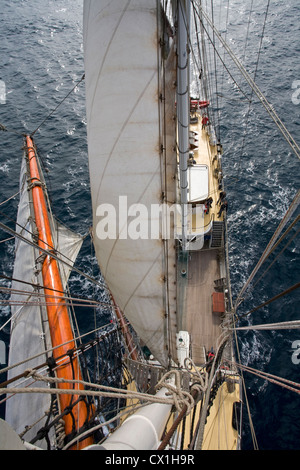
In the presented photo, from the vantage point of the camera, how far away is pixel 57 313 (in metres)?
9.73

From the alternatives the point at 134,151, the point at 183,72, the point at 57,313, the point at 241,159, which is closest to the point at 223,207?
the point at 183,72

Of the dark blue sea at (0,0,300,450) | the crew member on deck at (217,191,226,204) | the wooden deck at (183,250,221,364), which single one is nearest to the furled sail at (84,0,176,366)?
the dark blue sea at (0,0,300,450)

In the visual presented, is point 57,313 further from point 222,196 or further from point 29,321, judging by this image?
point 222,196

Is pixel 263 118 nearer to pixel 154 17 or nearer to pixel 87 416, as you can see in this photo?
pixel 154 17

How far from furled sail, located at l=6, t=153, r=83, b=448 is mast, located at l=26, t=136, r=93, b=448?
1.16 ft

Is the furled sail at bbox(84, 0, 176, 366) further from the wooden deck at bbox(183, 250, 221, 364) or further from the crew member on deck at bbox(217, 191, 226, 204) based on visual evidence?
the crew member on deck at bbox(217, 191, 226, 204)

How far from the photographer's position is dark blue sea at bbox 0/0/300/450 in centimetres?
1548

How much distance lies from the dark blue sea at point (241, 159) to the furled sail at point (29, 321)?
2.80 meters

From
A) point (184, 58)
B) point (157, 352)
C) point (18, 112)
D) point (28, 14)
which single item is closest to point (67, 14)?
point (28, 14)

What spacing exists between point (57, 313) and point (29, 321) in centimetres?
212

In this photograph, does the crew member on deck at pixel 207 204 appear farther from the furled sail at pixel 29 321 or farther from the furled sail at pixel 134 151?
the furled sail at pixel 134 151

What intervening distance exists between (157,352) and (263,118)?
34155 mm

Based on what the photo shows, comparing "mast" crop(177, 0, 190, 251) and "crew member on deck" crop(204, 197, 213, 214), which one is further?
"crew member on deck" crop(204, 197, 213, 214)

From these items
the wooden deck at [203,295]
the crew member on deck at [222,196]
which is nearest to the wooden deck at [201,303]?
the wooden deck at [203,295]
